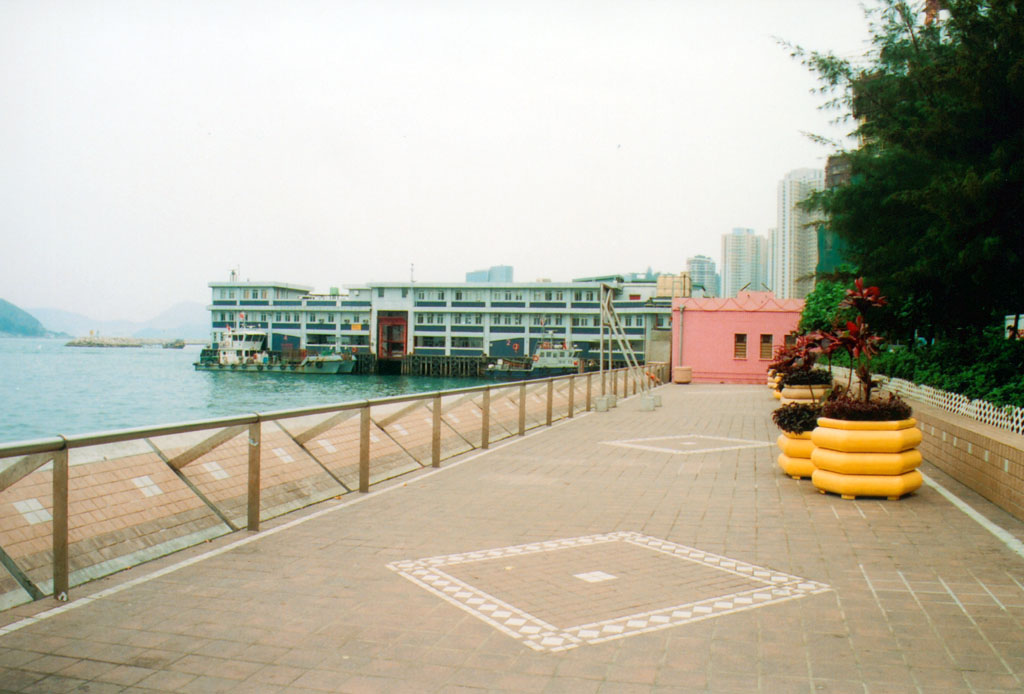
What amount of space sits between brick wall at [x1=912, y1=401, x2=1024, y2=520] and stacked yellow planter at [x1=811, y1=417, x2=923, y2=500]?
716 millimetres

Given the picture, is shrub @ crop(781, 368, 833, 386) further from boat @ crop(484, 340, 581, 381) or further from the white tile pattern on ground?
boat @ crop(484, 340, 581, 381)

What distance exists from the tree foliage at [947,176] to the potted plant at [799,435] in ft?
12.6

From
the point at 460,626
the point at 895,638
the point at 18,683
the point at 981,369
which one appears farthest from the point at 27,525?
the point at 981,369

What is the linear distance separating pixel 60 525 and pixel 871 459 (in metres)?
7.19

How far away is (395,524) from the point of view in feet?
22.6

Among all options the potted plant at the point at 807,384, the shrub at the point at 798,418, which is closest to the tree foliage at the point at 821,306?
the potted plant at the point at 807,384

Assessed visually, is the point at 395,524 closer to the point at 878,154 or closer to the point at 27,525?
the point at 27,525

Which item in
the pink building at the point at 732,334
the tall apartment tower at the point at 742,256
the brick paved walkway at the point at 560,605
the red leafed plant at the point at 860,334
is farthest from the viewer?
the tall apartment tower at the point at 742,256

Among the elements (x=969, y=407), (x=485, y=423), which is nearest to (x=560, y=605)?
(x=485, y=423)

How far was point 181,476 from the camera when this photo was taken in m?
6.23

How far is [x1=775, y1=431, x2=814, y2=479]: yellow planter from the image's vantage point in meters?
9.23

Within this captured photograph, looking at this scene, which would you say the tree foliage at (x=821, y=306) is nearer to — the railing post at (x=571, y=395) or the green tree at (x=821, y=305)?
the green tree at (x=821, y=305)

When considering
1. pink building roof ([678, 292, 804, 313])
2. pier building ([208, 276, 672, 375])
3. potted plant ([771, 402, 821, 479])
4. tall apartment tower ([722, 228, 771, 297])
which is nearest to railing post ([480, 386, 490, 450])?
potted plant ([771, 402, 821, 479])

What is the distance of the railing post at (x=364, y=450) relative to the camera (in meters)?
8.37
